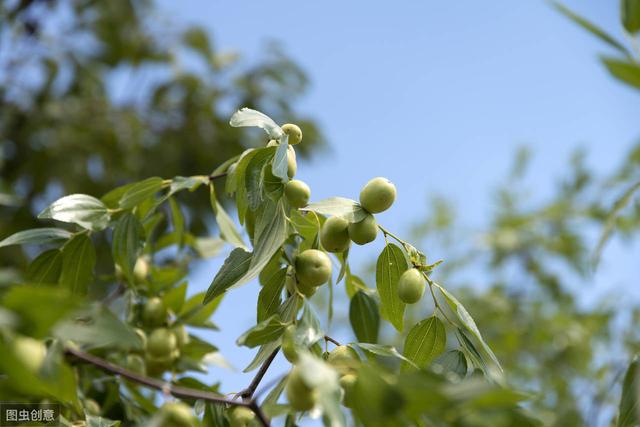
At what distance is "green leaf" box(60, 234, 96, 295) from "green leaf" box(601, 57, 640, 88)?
623 millimetres

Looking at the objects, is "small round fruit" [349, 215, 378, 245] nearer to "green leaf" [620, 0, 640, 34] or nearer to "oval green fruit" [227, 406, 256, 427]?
"oval green fruit" [227, 406, 256, 427]

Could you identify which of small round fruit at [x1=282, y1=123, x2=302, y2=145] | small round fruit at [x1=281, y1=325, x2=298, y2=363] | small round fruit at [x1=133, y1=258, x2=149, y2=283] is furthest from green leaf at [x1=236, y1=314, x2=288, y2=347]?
small round fruit at [x1=133, y1=258, x2=149, y2=283]

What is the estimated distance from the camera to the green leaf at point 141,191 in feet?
2.78

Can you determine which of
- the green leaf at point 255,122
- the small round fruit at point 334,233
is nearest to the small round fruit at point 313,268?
the small round fruit at point 334,233

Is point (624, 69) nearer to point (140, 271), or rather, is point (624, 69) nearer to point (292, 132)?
point (292, 132)

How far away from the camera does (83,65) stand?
3.66 metres

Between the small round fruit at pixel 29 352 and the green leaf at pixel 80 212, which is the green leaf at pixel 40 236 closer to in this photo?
the green leaf at pixel 80 212

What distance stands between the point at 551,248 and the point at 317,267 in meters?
3.86

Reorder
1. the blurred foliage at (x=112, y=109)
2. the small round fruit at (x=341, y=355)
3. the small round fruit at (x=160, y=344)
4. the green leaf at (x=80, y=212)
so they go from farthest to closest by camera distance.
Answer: the blurred foliage at (x=112, y=109), the small round fruit at (x=160, y=344), the green leaf at (x=80, y=212), the small round fruit at (x=341, y=355)

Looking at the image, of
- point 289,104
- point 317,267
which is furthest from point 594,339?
point 317,267

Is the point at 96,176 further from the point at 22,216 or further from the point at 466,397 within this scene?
Result: the point at 466,397

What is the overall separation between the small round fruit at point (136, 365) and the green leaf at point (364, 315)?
1.04 ft

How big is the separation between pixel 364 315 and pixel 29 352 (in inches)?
21.1

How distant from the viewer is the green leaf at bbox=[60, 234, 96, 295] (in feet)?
2.76
